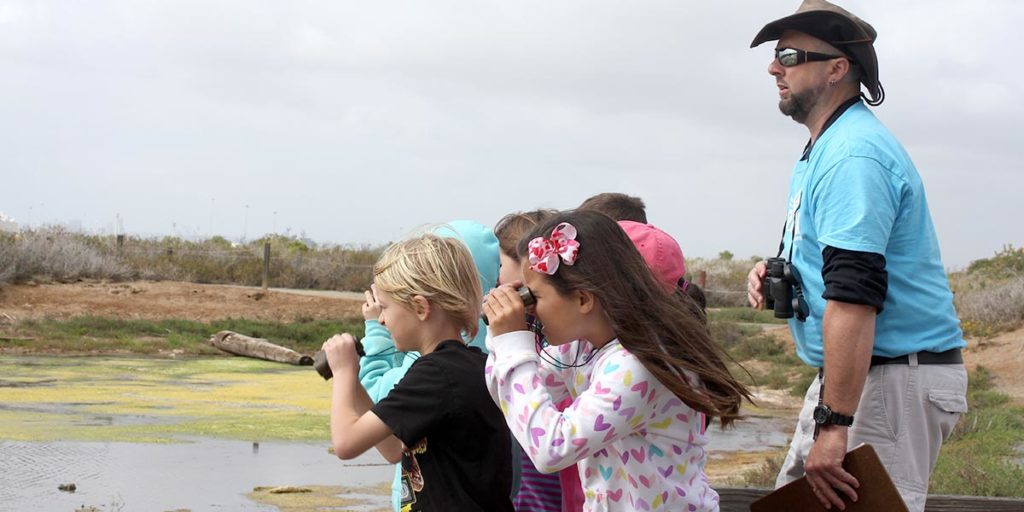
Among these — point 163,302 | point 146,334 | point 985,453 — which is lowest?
point 146,334

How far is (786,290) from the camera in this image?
3.50m

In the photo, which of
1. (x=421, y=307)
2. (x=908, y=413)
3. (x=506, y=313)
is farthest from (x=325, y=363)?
(x=908, y=413)

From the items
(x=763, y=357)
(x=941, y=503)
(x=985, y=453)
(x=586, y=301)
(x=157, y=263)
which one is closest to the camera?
(x=586, y=301)

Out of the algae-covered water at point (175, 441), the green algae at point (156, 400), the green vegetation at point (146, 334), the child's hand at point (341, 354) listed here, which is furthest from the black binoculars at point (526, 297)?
the green vegetation at point (146, 334)

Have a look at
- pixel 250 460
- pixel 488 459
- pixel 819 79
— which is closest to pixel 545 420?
pixel 488 459

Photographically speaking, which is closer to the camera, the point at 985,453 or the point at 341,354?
the point at 341,354

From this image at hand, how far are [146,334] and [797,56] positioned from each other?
18166mm

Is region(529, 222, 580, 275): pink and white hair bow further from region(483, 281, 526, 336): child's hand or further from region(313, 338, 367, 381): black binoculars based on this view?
region(313, 338, 367, 381): black binoculars

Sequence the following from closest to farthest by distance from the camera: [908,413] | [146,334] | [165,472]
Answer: [908,413] → [165,472] → [146,334]

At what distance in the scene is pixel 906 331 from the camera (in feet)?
10.9

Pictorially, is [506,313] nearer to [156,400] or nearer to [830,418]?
[830,418]

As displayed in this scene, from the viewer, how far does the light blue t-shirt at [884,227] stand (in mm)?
3225

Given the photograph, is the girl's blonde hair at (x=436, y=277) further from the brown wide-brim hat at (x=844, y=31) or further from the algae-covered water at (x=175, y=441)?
the algae-covered water at (x=175, y=441)

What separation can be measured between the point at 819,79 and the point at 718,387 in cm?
107
